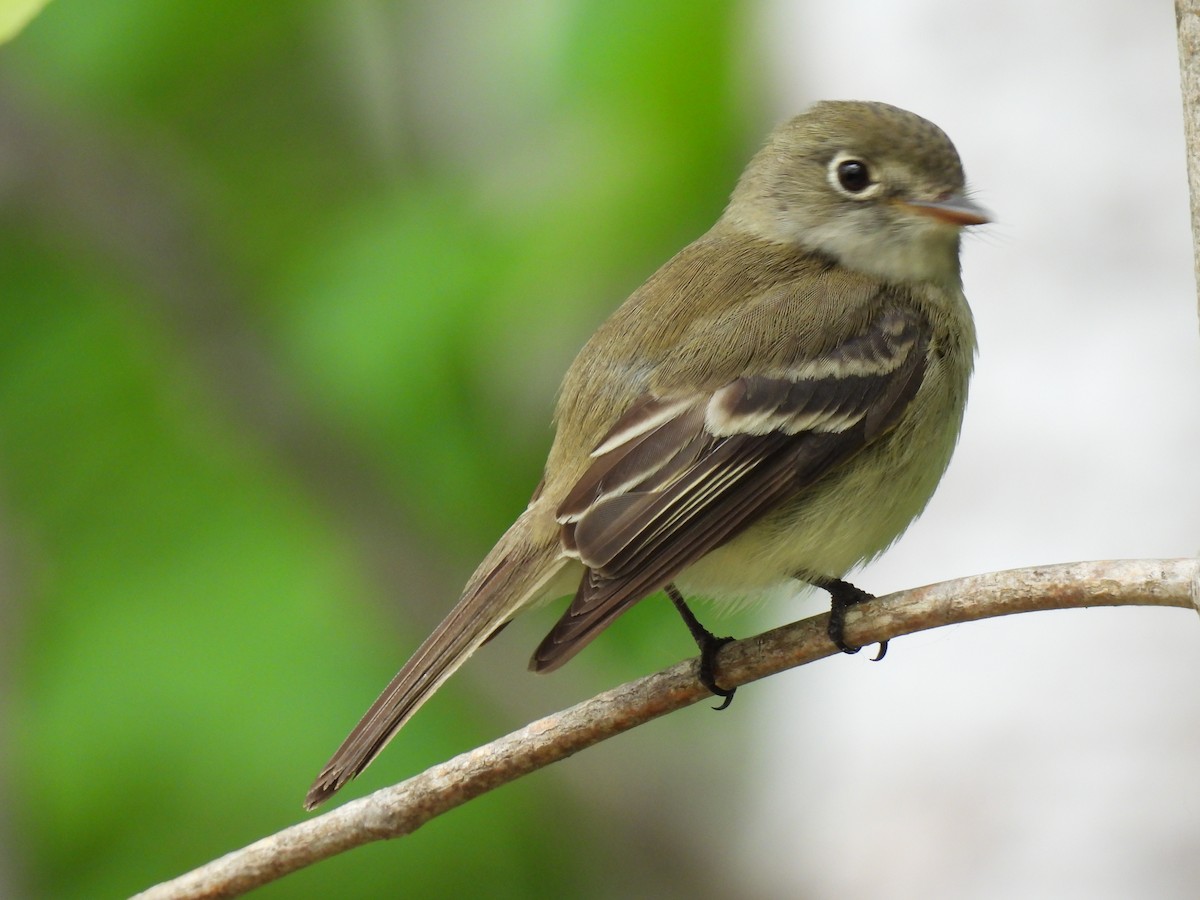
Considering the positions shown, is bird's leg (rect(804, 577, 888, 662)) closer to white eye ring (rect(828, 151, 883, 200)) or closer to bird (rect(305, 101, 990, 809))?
bird (rect(305, 101, 990, 809))

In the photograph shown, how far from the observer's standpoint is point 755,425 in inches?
122

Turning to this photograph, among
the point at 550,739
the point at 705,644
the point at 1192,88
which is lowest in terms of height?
the point at 705,644

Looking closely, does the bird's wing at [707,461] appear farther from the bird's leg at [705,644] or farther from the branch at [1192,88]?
the branch at [1192,88]

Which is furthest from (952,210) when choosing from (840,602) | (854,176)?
(840,602)

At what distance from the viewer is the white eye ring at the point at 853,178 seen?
361cm

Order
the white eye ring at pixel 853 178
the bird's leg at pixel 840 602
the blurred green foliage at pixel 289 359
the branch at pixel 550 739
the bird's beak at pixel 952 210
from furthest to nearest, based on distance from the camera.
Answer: the white eye ring at pixel 853 178, the blurred green foliage at pixel 289 359, the bird's beak at pixel 952 210, the bird's leg at pixel 840 602, the branch at pixel 550 739

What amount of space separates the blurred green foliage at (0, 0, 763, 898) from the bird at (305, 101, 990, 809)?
0.28 metres

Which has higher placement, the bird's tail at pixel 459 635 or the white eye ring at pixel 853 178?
the white eye ring at pixel 853 178

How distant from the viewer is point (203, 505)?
3.80 m

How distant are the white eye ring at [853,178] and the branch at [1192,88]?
1457 millimetres

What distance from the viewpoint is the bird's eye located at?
11.9 ft

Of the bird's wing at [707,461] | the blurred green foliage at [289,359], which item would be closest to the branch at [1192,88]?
the bird's wing at [707,461]

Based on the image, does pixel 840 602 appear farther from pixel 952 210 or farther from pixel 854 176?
pixel 854 176

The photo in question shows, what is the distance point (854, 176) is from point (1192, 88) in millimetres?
1547
